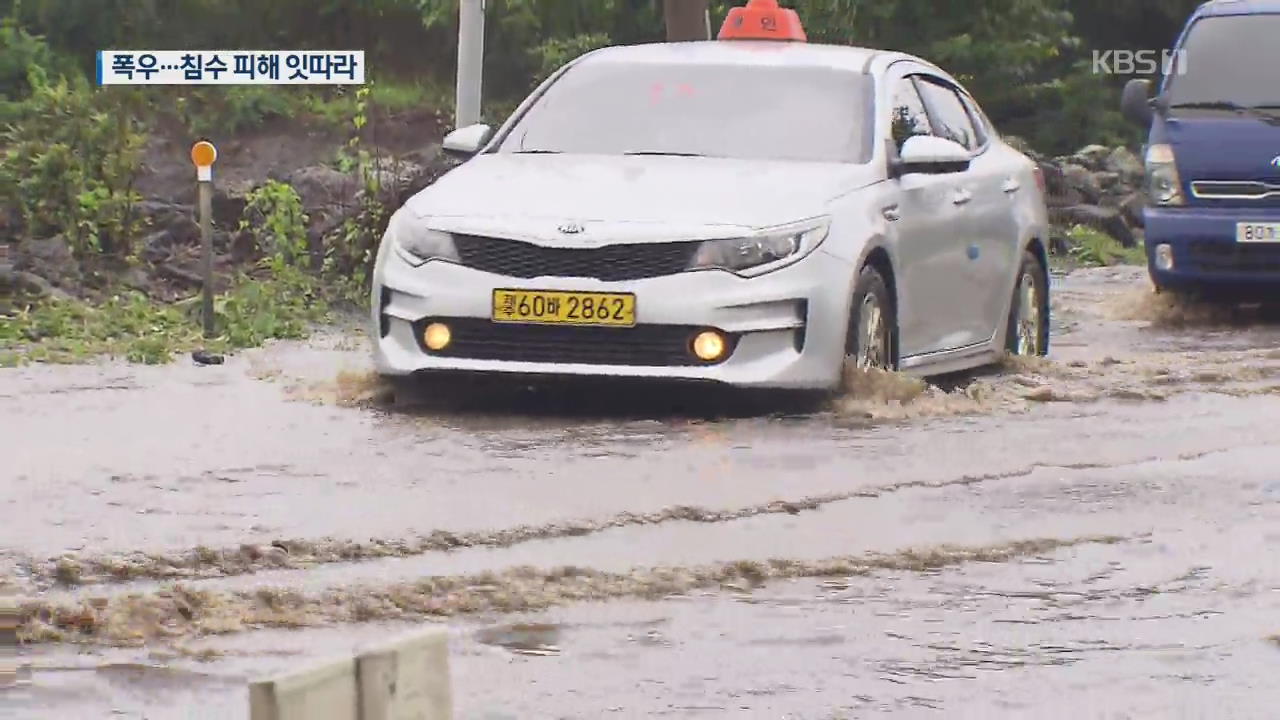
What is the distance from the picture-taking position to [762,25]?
1490cm

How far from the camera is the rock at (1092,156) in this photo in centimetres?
2950

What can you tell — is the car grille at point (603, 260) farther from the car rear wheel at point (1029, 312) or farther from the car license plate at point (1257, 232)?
the car license plate at point (1257, 232)

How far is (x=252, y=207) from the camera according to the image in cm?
1842

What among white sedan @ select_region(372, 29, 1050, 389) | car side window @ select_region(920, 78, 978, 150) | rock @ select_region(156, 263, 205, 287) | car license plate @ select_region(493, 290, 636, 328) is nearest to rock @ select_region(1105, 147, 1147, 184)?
rock @ select_region(156, 263, 205, 287)

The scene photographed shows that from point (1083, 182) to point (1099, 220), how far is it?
5.10 ft

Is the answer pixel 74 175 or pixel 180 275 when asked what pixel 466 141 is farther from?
pixel 74 175

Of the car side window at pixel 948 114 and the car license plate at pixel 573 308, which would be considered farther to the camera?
the car side window at pixel 948 114

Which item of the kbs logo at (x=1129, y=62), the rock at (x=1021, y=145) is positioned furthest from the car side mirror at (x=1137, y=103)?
the kbs logo at (x=1129, y=62)

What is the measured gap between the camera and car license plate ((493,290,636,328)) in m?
11.0

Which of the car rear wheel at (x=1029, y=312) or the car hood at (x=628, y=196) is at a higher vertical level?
the car hood at (x=628, y=196)

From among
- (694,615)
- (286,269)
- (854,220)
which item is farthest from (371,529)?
(286,269)

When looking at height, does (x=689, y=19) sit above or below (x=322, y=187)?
above

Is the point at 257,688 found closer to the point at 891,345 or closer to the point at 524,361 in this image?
the point at 524,361
